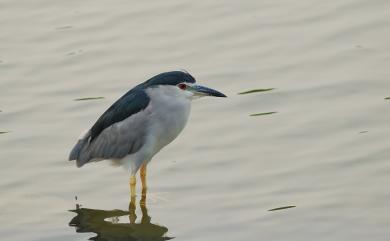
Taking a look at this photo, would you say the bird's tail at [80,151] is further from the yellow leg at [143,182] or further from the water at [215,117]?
the yellow leg at [143,182]

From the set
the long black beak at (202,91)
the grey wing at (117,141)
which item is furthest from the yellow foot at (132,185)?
the long black beak at (202,91)

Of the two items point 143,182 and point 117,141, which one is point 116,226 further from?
point 117,141

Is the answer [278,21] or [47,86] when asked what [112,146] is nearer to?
[47,86]

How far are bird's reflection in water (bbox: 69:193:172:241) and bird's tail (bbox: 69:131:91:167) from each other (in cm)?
57

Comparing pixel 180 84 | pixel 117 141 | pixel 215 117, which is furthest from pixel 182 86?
pixel 215 117

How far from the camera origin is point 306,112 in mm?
12031

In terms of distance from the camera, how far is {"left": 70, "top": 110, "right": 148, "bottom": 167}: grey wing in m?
10.6

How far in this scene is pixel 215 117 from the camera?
40.2 ft

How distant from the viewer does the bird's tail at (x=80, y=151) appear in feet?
35.4

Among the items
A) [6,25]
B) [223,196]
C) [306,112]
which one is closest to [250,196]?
[223,196]

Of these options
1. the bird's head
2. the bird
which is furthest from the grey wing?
the bird's head

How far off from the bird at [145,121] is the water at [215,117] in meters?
0.32

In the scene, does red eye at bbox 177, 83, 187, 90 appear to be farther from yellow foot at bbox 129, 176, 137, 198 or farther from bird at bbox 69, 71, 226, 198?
yellow foot at bbox 129, 176, 137, 198

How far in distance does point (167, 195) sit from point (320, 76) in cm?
317
